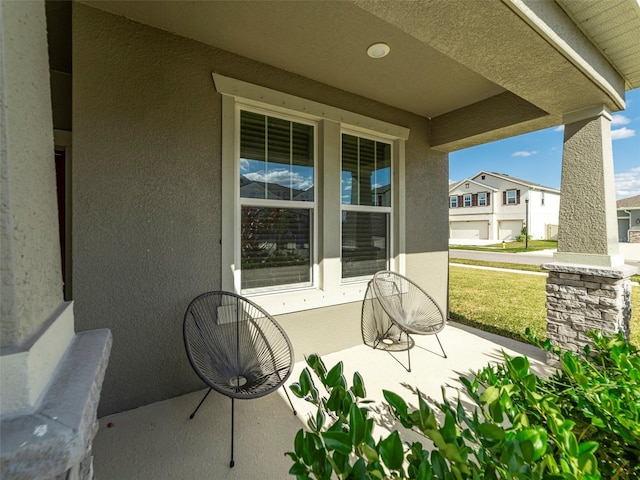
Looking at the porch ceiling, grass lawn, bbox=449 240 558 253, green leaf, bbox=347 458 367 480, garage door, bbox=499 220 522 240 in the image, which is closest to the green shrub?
green leaf, bbox=347 458 367 480

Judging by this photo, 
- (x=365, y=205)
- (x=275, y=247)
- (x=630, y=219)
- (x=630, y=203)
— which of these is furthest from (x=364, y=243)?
(x=630, y=203)

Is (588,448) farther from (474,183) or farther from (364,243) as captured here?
(474,183)

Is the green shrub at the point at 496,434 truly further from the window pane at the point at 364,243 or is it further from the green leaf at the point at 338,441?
the window pane at the point at 364,243

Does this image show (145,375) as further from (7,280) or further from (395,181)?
(395,181)

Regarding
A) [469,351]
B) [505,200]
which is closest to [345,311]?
[469,351]

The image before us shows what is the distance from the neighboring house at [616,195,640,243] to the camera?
1780 cm

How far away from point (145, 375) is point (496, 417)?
245 centimetres

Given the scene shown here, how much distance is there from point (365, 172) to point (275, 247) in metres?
1.50

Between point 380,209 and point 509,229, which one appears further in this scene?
point 509,229

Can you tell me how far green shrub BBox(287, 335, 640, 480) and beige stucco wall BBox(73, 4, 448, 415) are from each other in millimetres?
1937

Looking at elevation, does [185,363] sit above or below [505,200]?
below

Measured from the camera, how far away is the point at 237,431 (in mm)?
1984

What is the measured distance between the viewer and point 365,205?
349 cm

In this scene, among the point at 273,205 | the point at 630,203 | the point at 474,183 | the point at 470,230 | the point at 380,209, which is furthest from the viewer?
the point at 470,230
